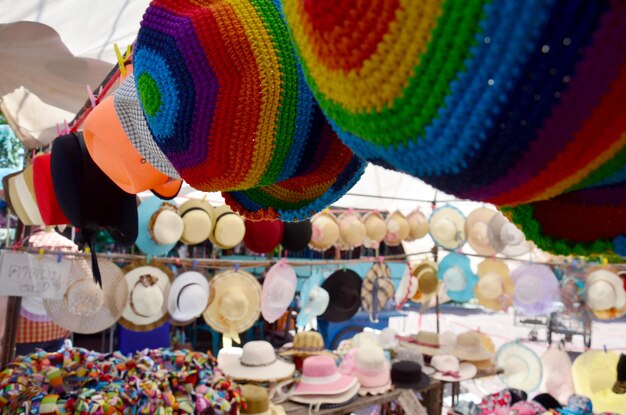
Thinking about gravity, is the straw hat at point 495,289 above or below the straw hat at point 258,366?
above

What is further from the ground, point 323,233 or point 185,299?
point 323,233

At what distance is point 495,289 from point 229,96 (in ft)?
11.0

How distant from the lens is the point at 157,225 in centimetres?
244

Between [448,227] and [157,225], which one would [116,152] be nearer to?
[157,225]

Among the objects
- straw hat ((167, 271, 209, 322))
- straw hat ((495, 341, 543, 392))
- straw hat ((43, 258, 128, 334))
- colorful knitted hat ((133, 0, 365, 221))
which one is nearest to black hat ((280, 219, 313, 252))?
straw hat ((167, 271, 209, 322))

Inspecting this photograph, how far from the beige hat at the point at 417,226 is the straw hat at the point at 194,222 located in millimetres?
1794

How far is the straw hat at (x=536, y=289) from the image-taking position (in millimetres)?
3105

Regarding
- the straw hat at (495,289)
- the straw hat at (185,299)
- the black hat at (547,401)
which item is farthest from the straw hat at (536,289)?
the straw hat at (185,299)

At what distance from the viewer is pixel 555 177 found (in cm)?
25

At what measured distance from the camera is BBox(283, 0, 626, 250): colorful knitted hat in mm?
201

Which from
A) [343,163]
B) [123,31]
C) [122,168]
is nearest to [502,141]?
[343,163]

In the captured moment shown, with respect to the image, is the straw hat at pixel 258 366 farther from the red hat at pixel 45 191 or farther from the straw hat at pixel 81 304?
the red hat at pixel 45 191

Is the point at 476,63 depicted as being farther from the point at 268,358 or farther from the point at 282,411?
the point at 268,358

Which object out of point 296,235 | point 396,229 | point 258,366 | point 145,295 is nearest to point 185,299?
point 145,295
